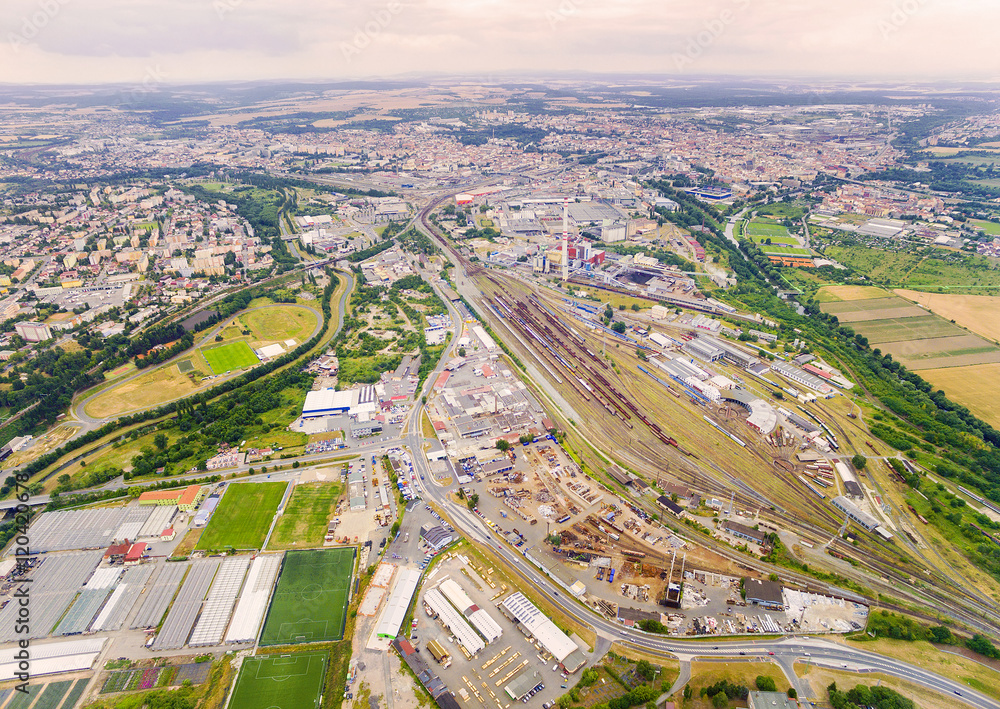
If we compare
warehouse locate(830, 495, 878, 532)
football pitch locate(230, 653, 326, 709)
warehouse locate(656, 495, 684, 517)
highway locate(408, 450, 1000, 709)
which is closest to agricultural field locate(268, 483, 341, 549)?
football pitch locate(230, 653, 326, 709)

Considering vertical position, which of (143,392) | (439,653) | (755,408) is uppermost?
(143,392)

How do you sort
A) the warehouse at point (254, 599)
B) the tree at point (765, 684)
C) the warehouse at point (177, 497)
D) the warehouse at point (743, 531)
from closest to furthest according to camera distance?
the tree at point (765, 684)
the warehouse at point (254, 599)
the warehouse at point (743, 531)
the warehouse at point (177, 497)

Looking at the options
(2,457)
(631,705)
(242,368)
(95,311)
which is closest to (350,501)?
(631,705)

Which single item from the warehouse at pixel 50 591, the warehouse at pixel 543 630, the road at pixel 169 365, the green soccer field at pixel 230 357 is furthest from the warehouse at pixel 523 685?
the green soccer field at pixel 230 357

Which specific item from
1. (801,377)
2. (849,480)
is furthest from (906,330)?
(849,480)

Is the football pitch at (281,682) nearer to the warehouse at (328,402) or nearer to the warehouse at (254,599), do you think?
the warehouse at (254,599)

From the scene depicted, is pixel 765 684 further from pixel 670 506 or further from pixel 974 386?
pixel 974 386
